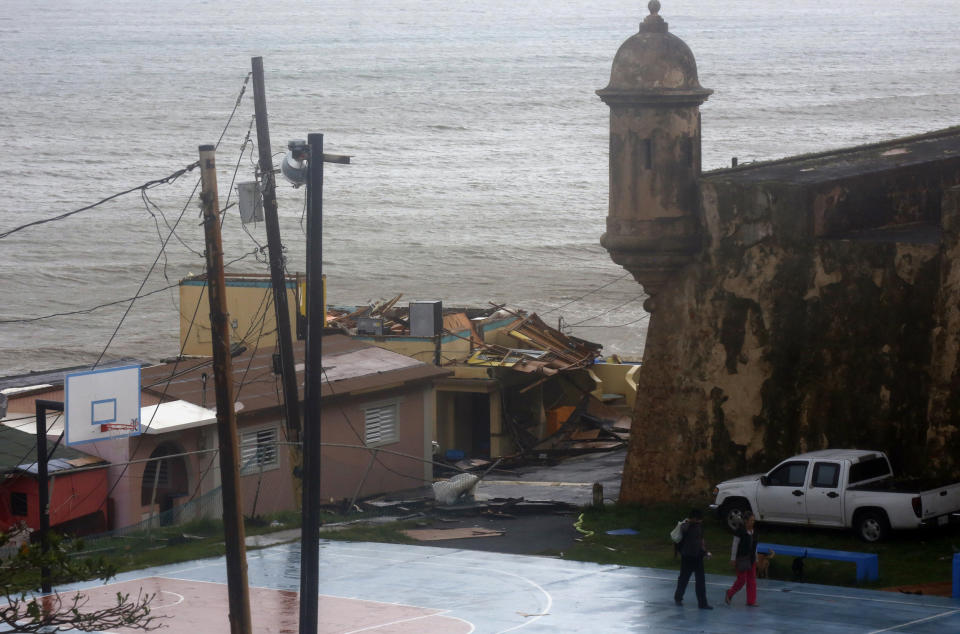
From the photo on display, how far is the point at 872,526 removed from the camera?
23.2 meters

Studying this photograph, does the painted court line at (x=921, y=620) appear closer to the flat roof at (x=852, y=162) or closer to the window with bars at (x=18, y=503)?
the flat roof at (x=852, y=162)

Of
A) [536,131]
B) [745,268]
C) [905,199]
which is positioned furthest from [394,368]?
[536,131]

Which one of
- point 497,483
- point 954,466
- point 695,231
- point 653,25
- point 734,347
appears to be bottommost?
point 497,483

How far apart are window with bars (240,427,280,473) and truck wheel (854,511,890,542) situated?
1359 cm

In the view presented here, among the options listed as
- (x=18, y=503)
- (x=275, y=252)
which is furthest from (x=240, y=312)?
(x=275, y=252)

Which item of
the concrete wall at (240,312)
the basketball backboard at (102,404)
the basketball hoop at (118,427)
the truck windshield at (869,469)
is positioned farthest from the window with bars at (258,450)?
the truck windshield at (869,469)

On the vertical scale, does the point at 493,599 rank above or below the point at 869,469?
below

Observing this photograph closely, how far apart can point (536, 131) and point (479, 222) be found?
150 ft

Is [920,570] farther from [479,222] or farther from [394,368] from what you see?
[479,222]

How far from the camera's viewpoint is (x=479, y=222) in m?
110

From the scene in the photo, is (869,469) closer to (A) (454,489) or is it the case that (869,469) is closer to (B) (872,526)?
(B) (872,526)

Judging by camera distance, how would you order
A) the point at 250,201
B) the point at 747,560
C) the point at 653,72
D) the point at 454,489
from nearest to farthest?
the point at 747,560 < the point at 250,201 < the point at 653,72 < the point at 454,489

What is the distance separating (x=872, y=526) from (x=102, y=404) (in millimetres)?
13916

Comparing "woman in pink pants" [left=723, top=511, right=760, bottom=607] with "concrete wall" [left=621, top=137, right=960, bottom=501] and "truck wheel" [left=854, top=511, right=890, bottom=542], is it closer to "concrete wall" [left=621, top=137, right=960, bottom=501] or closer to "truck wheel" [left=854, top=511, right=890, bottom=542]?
"truck wheel" [left=854, top=511, right=890, bottom=542]
